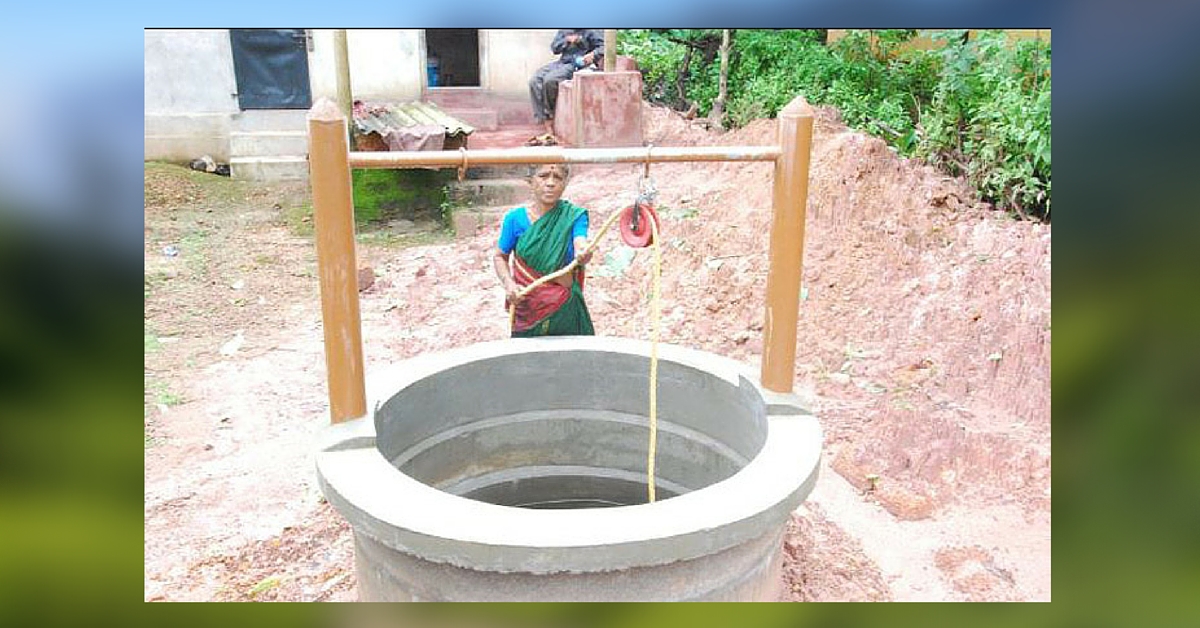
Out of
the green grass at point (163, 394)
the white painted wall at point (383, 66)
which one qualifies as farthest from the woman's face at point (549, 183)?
the white painted wall at point (383, 66)

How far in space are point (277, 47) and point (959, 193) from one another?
6.28 meters

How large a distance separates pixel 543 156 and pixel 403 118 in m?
6.75

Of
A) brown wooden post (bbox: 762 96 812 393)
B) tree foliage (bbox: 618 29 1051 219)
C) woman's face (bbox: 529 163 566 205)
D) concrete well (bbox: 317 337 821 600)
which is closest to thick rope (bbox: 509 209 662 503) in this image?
concrete well (bbox: 317 337 821 600)

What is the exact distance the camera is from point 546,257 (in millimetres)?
4012

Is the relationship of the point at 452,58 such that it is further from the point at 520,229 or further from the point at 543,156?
the point at 543,156

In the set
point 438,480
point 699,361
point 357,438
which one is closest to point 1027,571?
point 699,361

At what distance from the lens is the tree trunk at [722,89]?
939cm

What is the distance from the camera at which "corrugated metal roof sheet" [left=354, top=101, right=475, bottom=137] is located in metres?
8.67

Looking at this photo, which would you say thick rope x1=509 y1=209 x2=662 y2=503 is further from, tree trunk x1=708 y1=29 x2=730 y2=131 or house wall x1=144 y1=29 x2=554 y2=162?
tree trunk x1=708 y1=29 x2=730 y2=131

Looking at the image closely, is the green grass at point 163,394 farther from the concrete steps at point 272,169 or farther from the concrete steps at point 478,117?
the concrete steps at point 478,117

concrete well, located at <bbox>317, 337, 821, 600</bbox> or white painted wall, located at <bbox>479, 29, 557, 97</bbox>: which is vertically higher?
white painted wall, located at <bbox>479, 29, 557, 97</bbox>

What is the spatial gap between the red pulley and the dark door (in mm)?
6486

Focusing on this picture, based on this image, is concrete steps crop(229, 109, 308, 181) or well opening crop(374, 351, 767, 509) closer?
well opening crop(374, 351, 767, 509)

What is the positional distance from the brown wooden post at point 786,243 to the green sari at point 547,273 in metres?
1.07
